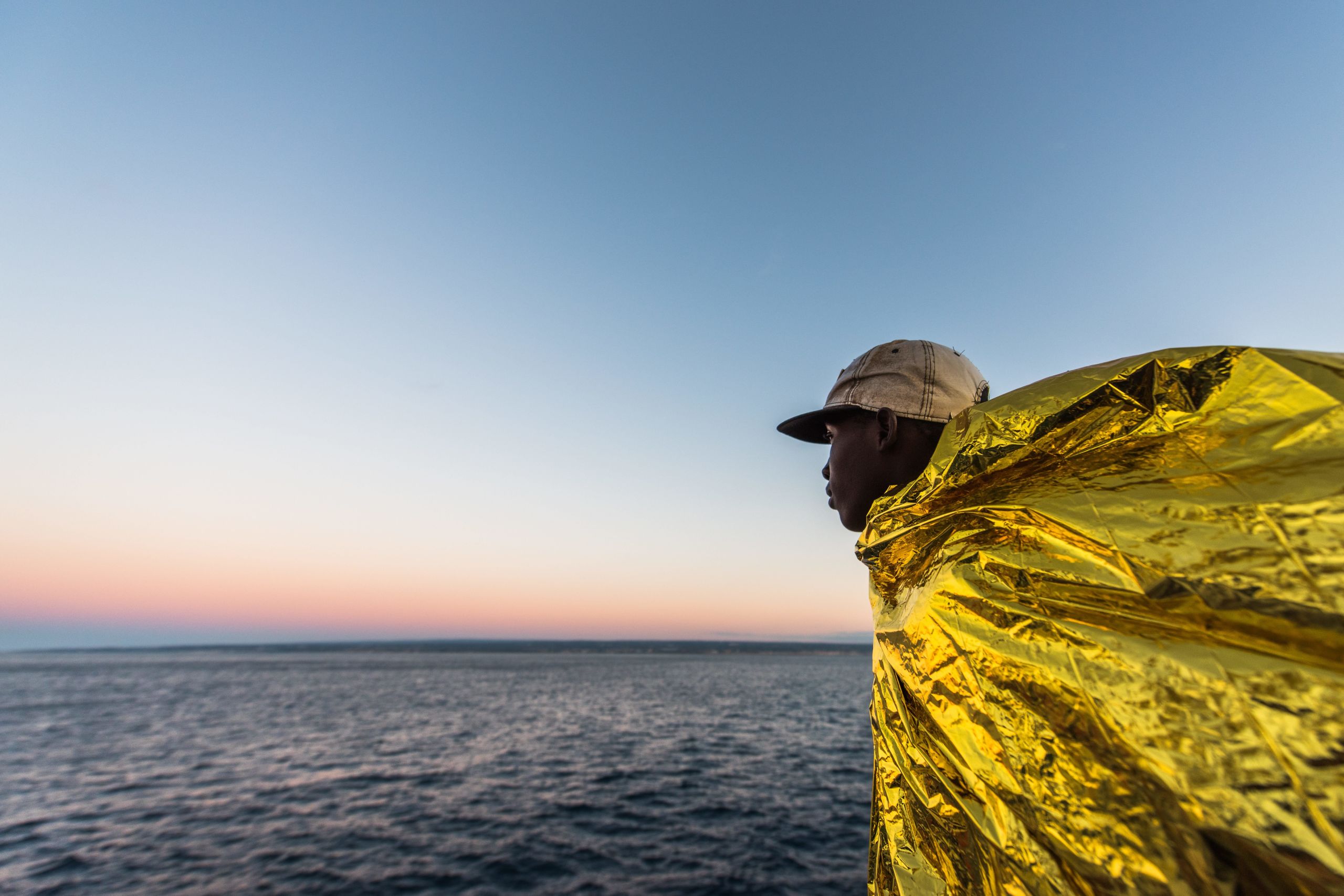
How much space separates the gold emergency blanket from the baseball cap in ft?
2.38

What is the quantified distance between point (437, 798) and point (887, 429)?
69.6 ft

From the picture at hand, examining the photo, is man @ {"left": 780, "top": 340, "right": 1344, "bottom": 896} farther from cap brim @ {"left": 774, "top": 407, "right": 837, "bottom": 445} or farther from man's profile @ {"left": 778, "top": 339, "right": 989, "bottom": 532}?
cap brim @ {"left": 774, "top": 407, "right": 837, "bottom": 445}

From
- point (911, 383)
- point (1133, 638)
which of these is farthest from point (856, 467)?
point (1133, 638)

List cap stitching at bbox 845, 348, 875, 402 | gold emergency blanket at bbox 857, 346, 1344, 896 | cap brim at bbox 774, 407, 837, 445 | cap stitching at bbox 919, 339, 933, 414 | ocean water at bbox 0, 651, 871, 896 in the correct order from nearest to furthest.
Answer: gold emergency blanket at bbox 857, 346, 1344, 896, cap stitching at bbox 919, 339, 933, 414, cap stitching at bbox 845, 348, 875, 402, cap brim at bbox 774, 407, 837, 445, ocean water at bbox 0, 651, 871, 896

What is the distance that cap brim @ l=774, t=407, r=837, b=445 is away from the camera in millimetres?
2225

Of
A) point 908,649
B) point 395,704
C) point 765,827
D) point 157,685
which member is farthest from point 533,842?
point 157,685

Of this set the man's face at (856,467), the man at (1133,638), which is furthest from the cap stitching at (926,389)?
the man at (1133,638)

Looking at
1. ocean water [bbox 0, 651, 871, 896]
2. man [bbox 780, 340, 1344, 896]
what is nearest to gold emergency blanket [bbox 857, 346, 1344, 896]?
man [bbox 780, 340, 1344, 896]

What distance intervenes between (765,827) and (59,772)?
28441 mm

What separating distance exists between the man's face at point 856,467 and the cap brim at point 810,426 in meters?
0.06

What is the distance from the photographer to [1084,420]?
1.04m

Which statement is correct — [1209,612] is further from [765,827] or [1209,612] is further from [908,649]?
[765,827]

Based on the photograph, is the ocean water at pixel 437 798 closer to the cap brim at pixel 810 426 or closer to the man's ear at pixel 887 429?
the cap brim at pixel 810 426

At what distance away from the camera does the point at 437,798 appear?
59.0 ft
